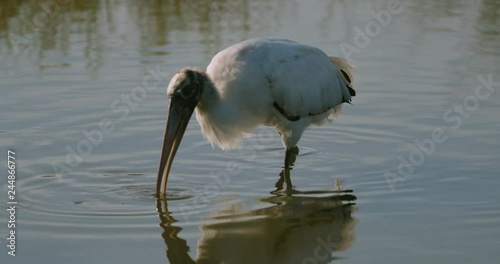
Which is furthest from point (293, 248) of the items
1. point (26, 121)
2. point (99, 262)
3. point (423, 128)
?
point (26, 121)

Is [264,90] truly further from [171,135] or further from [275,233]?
[275,233]

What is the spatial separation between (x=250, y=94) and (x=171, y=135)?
0.69 metres

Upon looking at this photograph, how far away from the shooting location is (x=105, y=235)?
6.75 meters

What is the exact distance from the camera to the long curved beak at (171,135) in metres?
7.55

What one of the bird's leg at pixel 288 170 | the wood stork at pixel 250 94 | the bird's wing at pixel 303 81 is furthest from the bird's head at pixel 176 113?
the bird's leg at pixel 288 170

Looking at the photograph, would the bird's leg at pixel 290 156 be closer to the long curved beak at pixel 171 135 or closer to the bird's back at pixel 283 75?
the bird's back at pixel 283 75

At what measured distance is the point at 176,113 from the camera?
7.58 m

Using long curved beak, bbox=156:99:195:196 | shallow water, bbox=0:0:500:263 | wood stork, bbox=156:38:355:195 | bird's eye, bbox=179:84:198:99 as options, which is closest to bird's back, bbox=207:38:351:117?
wood stork, bbox=156:38:355:195

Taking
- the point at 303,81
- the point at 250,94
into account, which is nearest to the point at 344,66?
the point at 303,81

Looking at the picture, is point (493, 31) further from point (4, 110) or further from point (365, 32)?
point (4, 110)

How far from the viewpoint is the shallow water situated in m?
6.62

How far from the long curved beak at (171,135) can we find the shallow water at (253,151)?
0.57ft

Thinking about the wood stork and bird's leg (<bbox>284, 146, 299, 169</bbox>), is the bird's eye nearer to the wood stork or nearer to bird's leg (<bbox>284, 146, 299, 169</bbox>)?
the wood stork

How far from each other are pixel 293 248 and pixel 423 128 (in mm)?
3168
